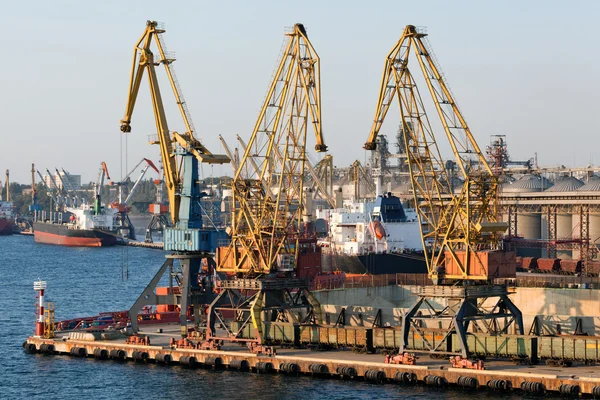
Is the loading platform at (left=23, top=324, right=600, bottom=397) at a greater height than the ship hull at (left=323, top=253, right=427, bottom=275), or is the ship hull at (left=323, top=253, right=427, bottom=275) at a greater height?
the ship hull at (left=323, top=253, right=427, bottom=275)

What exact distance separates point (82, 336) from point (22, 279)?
7164cm

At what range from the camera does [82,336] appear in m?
78.0

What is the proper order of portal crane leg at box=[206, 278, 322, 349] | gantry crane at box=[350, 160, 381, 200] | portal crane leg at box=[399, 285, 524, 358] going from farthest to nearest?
1. gantry crane at box=[350, 160, 381, 200]
2. portal crane leg at box=[206, 278, 322, 349]
3. portal crane leg at box=[399, 285, 524, 358]

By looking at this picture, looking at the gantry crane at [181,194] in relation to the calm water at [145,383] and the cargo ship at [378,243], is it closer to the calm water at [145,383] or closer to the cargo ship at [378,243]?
the calm water at [145,383]

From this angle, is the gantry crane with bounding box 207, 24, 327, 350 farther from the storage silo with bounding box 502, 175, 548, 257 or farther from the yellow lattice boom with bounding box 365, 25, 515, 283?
the storage silo with bounding box 502, 175, 548, 257

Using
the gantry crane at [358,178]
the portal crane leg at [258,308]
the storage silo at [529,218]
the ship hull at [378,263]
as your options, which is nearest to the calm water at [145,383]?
the portal crane leg at [258,308]

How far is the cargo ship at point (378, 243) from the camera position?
132500mm

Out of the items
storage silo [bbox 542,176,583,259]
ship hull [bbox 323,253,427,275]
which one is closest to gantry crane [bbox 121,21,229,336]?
ship hull [bbox 323,253,427,275]

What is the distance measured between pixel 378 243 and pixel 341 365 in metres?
69.1

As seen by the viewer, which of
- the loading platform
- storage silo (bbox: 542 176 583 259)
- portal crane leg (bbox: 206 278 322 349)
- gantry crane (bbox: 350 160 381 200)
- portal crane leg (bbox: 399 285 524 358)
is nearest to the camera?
the loading platform

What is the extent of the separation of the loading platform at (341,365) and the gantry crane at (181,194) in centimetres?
351

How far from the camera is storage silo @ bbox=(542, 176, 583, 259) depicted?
142 metres

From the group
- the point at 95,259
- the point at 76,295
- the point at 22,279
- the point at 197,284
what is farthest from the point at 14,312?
the point at 95,259

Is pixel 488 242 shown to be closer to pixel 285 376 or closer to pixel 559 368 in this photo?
pixel 559 368
